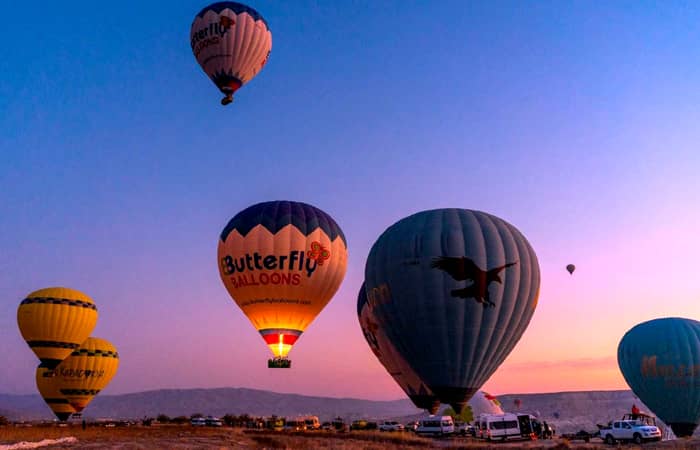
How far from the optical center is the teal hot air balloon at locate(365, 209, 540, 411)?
1390 inches

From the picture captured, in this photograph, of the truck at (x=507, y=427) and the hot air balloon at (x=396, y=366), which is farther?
the hot air balloon at (x=396, y=366)

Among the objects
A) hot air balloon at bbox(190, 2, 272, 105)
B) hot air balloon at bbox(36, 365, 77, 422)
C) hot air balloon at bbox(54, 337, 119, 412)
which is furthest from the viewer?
hot air balloon at bbox(36, 365, 77, 422)

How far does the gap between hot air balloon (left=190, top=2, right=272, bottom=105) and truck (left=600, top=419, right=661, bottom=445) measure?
32.4 m

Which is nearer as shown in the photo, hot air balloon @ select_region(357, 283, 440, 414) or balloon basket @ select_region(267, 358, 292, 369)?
balloon basket @ select_region(267, 358, 292, 369)

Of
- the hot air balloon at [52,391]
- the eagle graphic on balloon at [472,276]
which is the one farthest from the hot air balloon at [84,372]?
the eagle graphic on balloon at [472,276]

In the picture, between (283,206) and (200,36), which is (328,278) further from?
(200,36)

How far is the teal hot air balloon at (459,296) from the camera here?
35312 millimetres

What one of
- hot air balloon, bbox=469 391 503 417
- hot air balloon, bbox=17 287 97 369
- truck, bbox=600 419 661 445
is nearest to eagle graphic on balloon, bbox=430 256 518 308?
truck, bbox=600 419 661 445

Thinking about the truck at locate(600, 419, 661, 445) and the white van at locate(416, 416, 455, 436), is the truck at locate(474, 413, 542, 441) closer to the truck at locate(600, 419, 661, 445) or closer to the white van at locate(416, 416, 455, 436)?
the truck at locate(600, 419, 661, 445)

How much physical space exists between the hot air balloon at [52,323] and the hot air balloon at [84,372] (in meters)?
5.02

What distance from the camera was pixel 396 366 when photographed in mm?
52844

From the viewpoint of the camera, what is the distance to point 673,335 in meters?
44.5

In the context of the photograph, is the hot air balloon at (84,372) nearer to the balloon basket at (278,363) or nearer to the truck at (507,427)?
the balloon basket at (278,363)

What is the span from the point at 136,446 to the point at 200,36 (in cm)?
2969
